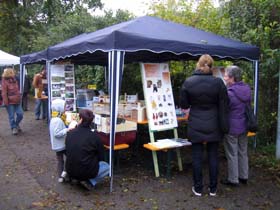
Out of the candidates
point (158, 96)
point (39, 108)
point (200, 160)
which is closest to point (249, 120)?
point (200, 160)

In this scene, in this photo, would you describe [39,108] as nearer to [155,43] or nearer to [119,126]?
[119,126]

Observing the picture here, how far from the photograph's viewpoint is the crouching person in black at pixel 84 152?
4617mm

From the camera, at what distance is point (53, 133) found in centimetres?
495

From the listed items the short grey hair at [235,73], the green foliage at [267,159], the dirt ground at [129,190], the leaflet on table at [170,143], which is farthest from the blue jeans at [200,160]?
the green foliage at [267,159]

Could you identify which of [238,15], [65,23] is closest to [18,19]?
[65,23]

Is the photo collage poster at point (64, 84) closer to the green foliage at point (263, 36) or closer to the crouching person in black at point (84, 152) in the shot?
the crouching person in black at point (84, 152)

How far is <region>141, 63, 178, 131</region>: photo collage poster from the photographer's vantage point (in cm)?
550

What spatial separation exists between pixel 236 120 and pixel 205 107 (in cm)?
59

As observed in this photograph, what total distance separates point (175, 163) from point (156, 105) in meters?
1.22

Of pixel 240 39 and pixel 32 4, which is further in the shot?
pixel 32 4

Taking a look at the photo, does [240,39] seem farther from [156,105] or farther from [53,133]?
[53,133]

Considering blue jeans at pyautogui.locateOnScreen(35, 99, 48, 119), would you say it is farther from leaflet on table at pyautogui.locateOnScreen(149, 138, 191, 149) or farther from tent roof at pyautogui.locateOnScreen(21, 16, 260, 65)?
leaflet on table at pyautogui.locateOnScreen(149, 138, 191, 149)

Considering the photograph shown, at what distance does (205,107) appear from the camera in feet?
14.7

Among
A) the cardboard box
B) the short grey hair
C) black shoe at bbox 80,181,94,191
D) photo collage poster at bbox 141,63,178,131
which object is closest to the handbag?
the short grey hair
